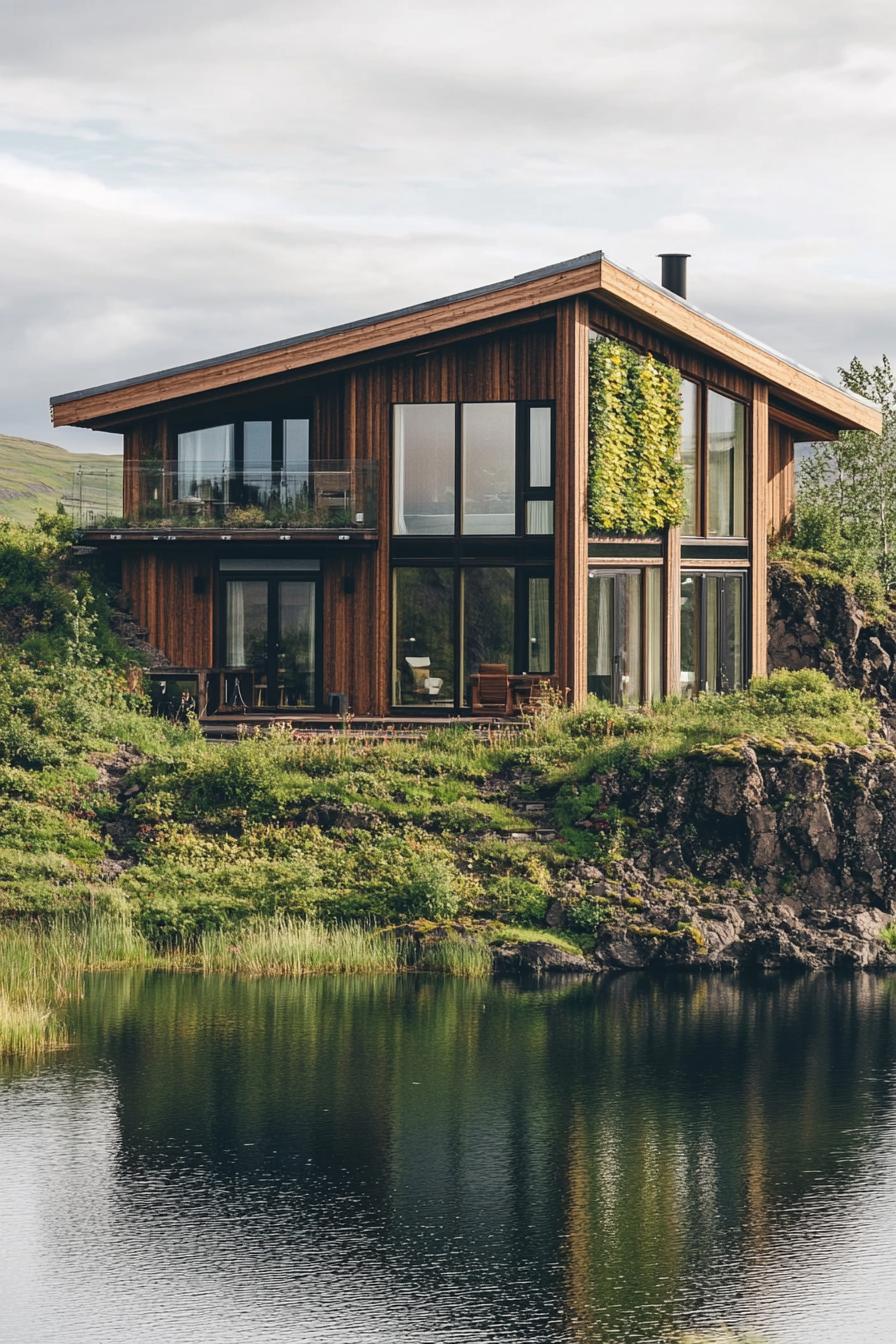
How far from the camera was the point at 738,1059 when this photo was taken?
18.0m

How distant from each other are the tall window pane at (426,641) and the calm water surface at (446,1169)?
10.5m

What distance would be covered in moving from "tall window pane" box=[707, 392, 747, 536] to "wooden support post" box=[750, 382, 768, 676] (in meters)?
0.23

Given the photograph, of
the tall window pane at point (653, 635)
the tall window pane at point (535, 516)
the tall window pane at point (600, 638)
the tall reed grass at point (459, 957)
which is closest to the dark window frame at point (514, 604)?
the tall window pane at point (535, 516)

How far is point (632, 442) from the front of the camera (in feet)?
102

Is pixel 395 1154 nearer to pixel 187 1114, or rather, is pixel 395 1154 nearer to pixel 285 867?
pixel 187 1114

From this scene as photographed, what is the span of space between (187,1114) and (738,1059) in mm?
5540

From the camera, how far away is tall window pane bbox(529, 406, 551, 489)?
30641mm

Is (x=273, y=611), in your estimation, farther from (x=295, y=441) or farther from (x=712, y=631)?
(x=712, y=631)

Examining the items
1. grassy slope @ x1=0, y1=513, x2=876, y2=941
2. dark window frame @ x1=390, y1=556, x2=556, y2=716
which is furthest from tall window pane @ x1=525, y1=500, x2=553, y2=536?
grassy slope @ x1=0, y1=513, x2=876, y2=941

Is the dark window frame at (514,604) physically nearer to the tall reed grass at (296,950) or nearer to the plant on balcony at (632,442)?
the plant on balcony at (632,442)

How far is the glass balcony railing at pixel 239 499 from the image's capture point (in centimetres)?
3083

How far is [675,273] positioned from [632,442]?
5345 mm

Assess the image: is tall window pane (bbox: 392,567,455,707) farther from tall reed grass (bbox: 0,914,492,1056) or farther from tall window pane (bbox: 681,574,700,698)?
tall reed grass (bbox: 0,914,492,1056)

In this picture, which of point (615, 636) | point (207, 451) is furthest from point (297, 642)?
point (615, 636)
